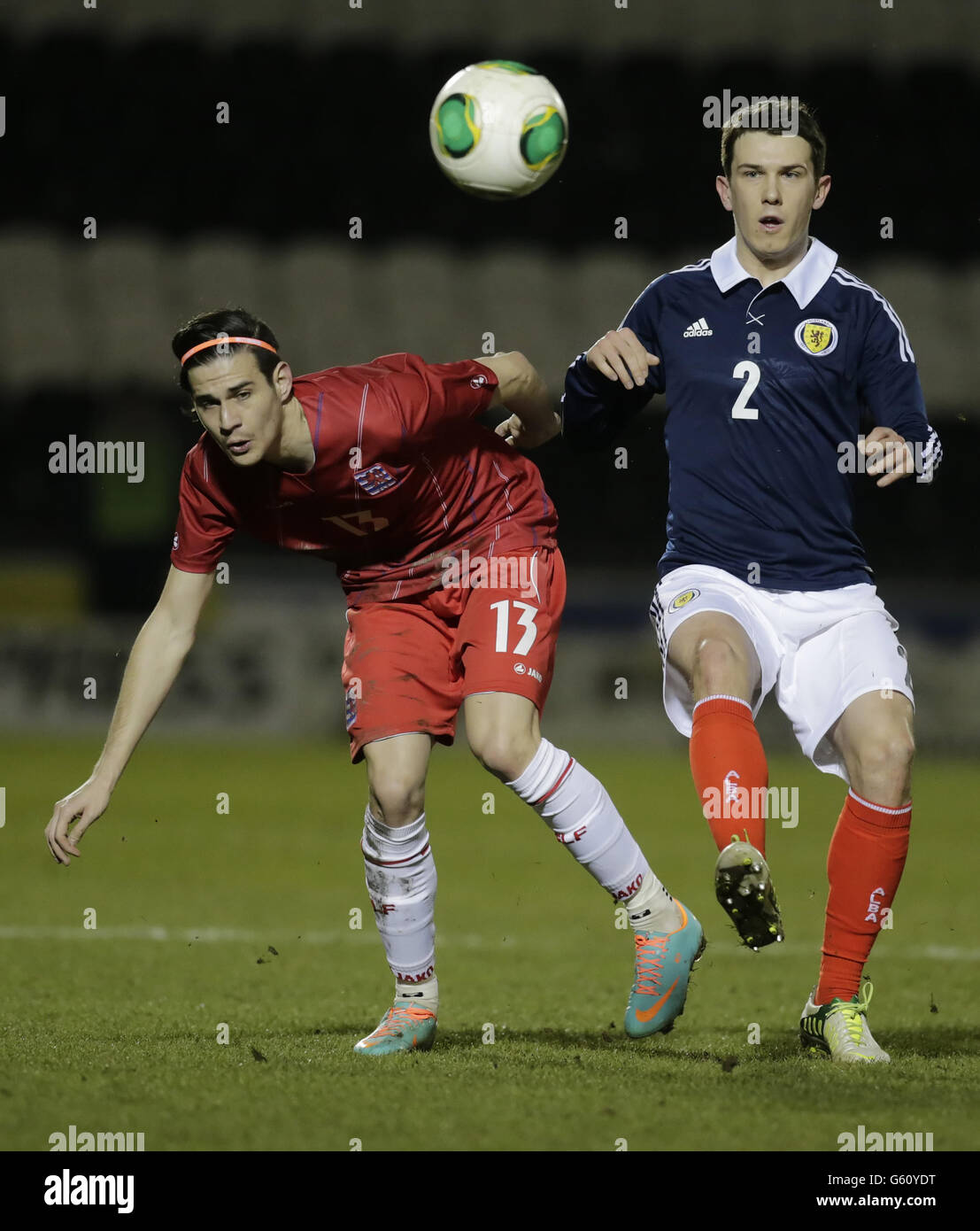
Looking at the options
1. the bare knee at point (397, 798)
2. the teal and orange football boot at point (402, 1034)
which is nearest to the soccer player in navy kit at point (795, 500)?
the bare knee at point (397, 798)

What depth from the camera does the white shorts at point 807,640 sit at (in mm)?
4312

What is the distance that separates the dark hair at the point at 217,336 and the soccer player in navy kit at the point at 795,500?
88 centimetres

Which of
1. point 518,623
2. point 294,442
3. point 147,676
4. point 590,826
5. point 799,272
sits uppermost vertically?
point 799,272

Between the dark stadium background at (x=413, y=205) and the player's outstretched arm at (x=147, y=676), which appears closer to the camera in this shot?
the player's outstretched arm at (x=147, y=676)

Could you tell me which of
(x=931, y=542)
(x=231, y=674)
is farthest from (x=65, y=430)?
(x=931, y=542)

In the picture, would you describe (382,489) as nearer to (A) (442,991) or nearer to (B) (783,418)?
(B) (783,418)

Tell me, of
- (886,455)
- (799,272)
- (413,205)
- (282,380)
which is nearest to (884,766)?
(886,455)

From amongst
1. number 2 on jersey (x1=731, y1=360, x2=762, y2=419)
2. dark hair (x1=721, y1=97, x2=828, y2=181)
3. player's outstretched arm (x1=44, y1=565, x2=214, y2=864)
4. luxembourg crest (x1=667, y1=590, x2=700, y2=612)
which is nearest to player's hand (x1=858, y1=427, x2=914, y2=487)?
number 2 on jersey (x1=731, y1=360, x2=762, y2=419)

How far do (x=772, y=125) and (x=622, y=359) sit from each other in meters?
0.72

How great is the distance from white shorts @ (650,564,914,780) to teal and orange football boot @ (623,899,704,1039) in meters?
0.58

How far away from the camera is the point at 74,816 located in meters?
4.19

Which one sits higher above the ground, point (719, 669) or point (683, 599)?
point (683, 599)

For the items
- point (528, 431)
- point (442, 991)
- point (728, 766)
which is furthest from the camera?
point (442, 991)

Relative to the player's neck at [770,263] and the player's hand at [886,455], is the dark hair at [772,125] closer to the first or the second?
the player's neck at [770,263]
